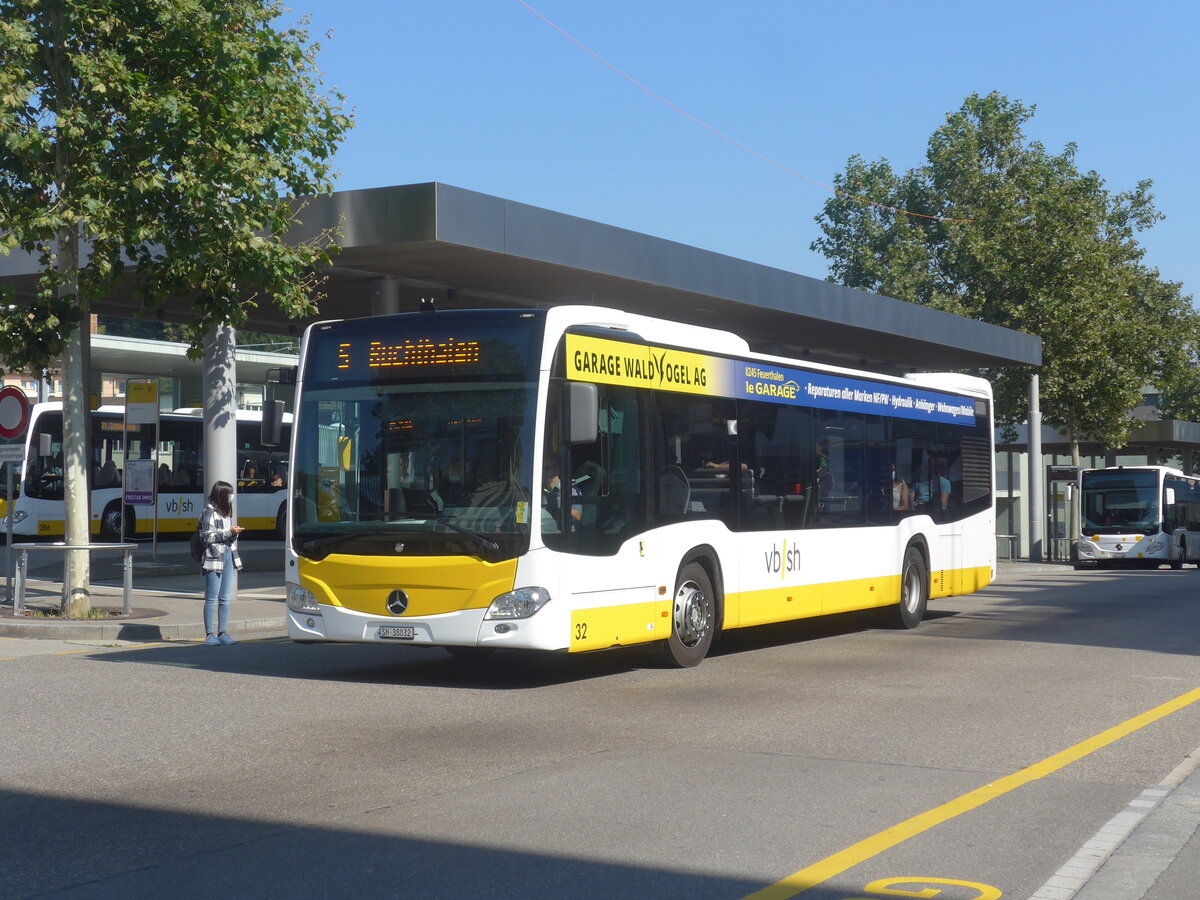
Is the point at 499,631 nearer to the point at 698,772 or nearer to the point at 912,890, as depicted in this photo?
the point at 698,772

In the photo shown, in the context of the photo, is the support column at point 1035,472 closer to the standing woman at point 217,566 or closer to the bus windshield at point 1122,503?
the bus windshield at point 1122,503

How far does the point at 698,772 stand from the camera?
7895 mm

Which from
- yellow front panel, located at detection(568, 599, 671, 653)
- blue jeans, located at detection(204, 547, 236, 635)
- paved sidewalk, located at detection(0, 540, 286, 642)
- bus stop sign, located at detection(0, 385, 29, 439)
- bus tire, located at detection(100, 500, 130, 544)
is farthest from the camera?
bus tire, located at detection(100, 500, 130, 544)

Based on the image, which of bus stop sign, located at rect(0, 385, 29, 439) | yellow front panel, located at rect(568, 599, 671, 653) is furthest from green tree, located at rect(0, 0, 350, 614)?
yellow front panel, located at rect(568, 599, 671, 653)

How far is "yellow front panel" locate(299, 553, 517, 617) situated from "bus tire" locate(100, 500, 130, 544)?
25.0 meters

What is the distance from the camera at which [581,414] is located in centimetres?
1098

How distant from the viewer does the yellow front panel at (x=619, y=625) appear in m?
11.2

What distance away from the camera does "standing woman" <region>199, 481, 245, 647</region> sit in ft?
48.5

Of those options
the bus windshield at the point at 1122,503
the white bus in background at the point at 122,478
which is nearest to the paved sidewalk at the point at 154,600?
the white bus in background at the point at 122,478

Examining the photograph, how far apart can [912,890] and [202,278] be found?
13.3 m

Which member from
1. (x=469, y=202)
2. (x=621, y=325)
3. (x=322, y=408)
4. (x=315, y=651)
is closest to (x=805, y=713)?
(x=621, y=325)

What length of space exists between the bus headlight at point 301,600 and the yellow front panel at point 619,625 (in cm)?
208

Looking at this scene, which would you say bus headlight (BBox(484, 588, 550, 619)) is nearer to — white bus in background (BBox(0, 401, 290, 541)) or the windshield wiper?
the windshield wiper

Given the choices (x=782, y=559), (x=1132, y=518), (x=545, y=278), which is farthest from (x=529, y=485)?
(x=1132, y=518)
